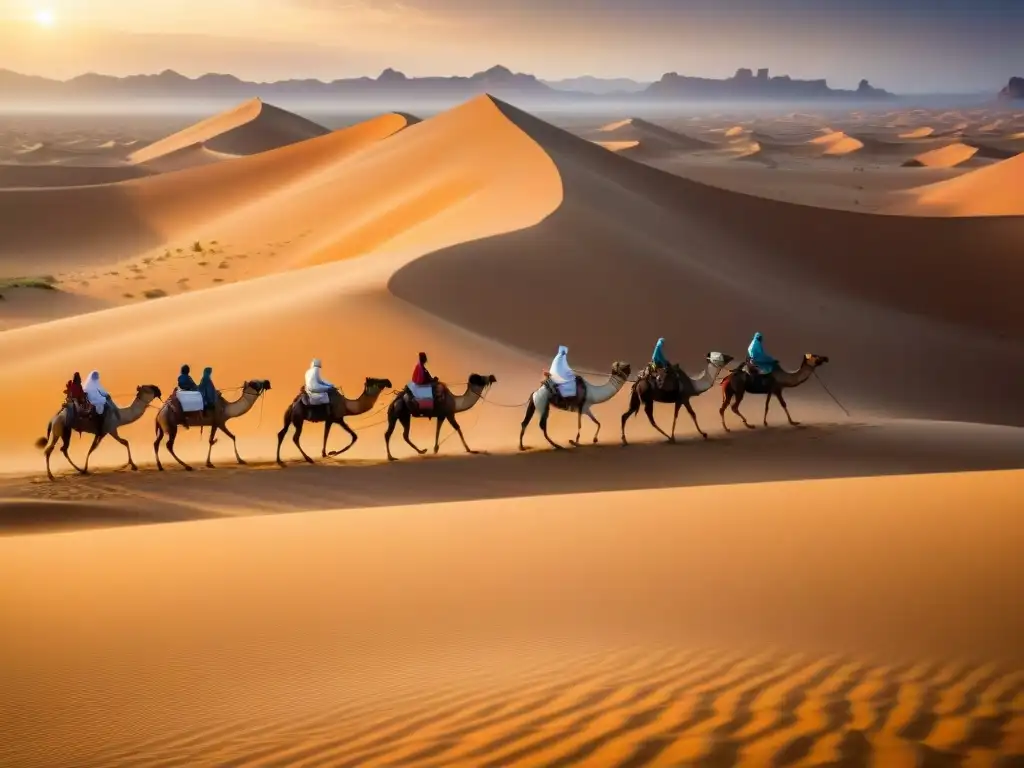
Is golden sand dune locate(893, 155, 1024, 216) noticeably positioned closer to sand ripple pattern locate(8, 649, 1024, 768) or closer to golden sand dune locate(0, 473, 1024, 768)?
golden sand dune locate(0, 473, 1024, 768)

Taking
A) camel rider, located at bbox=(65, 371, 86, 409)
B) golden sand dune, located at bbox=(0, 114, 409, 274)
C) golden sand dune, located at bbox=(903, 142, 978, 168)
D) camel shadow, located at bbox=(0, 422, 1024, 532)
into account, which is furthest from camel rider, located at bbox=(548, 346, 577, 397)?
golden sand dune, located at bbox=(903, 142, 978, 168)

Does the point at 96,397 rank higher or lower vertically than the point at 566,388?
lower

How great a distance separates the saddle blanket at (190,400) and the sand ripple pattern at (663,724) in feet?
30.5

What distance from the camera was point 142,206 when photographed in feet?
198

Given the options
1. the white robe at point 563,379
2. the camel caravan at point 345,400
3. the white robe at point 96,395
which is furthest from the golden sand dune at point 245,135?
the white robe at point 563,379

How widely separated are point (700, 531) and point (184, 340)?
13624 millimetres

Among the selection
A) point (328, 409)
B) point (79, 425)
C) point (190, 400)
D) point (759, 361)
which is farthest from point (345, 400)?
point (759, 361)

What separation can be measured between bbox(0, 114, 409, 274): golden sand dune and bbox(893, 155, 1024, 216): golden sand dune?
115 ft

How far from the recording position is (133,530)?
1059 cm

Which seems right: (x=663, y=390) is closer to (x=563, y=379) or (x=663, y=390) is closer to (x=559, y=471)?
(x=563, y=379)

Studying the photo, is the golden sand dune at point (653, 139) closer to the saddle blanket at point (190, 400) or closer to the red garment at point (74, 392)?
the saddle blanket at point (190, 400)

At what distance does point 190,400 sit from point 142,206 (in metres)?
49.4

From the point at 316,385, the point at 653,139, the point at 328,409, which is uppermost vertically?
the point at 653,139

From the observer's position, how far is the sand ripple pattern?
5324mm
